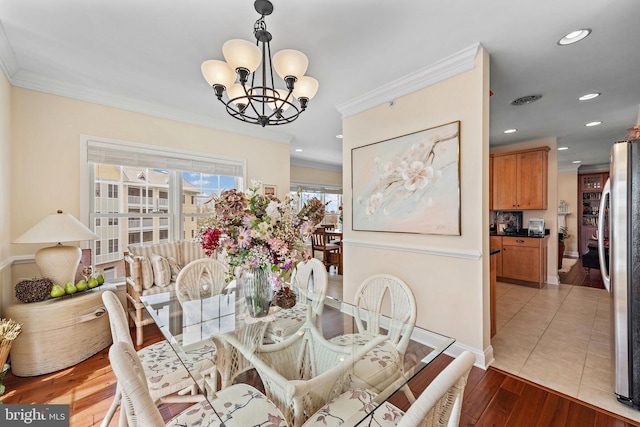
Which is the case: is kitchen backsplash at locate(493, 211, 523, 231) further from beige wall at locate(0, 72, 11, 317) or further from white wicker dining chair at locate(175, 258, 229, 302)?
beige wall at locate(0, 72, 11, 317)

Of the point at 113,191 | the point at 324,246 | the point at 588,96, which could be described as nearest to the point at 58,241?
the point at 113,191

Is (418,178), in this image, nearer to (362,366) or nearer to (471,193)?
(471,193)

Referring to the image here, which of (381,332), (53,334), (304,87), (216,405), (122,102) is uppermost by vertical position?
(122,102)

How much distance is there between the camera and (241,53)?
1.54 m

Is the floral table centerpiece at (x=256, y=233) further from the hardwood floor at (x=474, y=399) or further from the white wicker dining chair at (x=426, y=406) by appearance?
the hardwood floor at (x=474, y=399)

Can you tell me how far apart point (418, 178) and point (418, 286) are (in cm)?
107

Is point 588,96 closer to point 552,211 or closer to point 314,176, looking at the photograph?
point 552,211

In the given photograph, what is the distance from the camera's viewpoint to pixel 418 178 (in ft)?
8.45

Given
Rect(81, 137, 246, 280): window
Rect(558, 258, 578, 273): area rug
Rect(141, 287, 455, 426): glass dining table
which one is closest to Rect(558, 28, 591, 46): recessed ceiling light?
Rect(141, 287, 455, 426): glass dining table

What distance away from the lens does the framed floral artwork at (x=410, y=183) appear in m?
2.35

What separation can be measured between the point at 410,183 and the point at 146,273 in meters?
2.90

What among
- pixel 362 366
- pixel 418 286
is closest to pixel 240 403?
pixel 362 366

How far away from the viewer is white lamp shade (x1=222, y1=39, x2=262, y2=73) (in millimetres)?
1529

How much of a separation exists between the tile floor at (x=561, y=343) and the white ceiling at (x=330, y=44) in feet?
8.57
